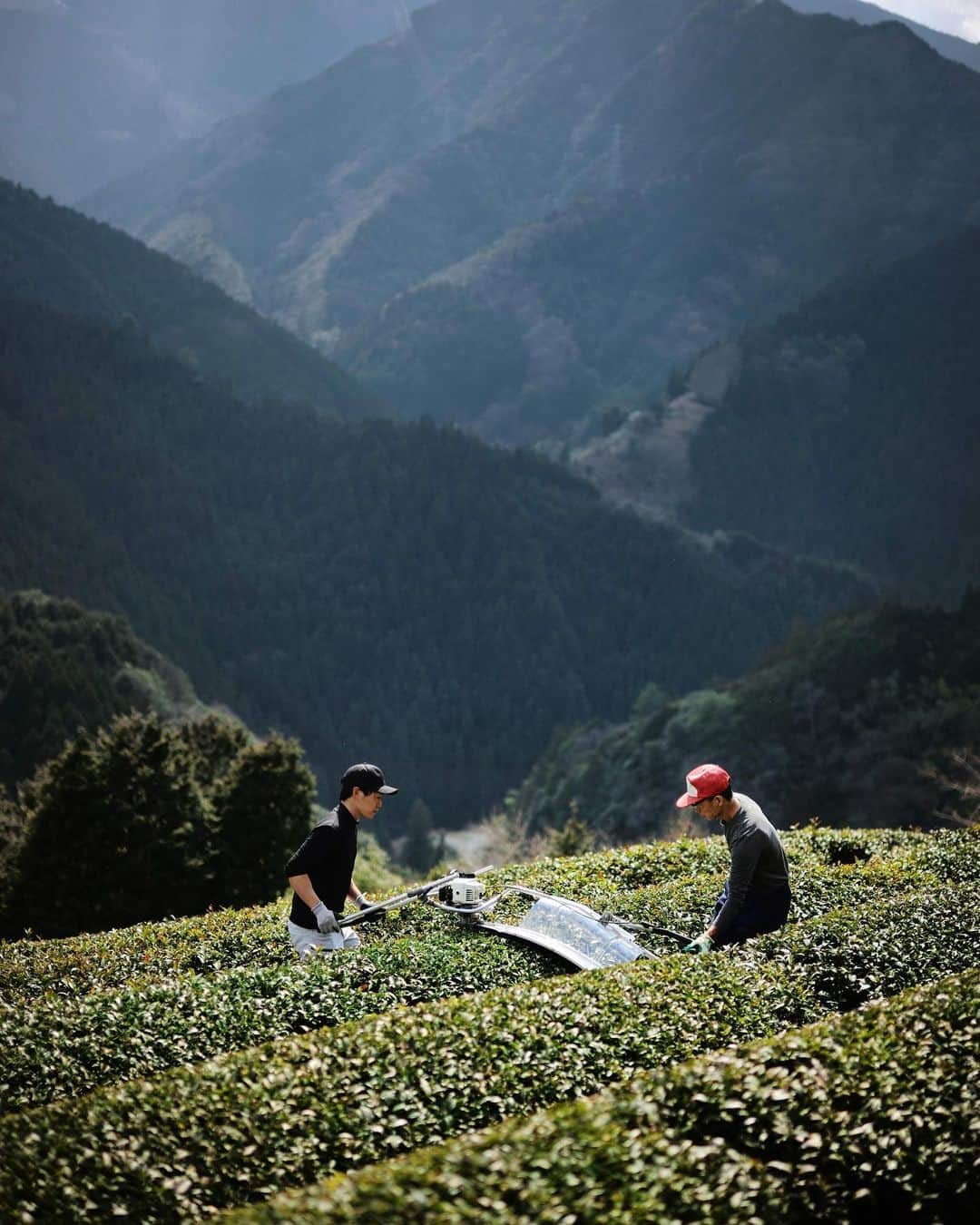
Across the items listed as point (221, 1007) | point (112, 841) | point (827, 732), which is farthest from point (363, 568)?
point (221, 1007)

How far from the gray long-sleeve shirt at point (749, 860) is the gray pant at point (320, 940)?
2895 millimetres

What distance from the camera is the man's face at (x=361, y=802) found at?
9688 millimetres

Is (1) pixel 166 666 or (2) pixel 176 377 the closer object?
(1) pixel 166 666

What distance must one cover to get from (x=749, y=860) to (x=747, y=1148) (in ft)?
11.8

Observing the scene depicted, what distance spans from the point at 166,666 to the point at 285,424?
90.6 m

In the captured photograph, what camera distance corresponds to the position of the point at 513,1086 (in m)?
6.56

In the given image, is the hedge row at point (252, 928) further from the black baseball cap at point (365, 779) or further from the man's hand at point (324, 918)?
the black baseball cap at point (365, 779)

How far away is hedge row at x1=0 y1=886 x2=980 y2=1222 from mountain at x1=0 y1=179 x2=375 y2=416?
16408 cm

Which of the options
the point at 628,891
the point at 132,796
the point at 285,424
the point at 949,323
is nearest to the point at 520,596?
the point at 285,424

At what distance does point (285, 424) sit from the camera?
15975 centimetres

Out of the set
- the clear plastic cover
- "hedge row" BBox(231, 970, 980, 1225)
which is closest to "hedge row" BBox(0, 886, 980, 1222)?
the clear plastic cover

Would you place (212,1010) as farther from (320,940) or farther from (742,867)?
(742,867)

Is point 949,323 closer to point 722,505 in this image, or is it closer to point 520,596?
point 722,505

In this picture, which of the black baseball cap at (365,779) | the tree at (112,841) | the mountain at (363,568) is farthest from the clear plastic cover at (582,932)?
the mountain at (363,568)
